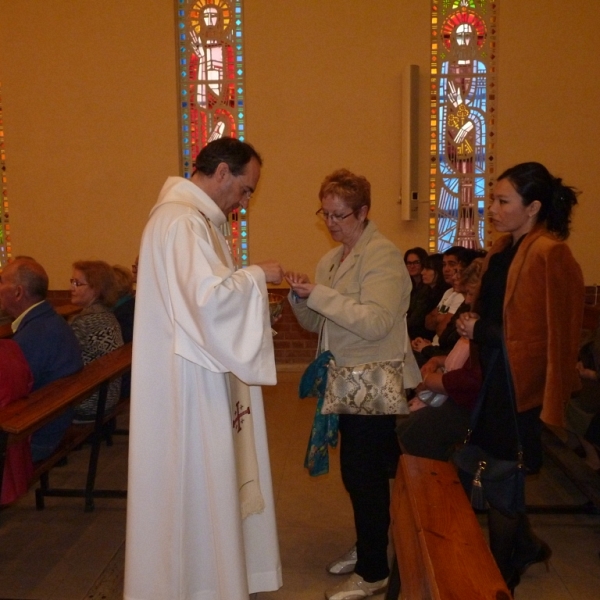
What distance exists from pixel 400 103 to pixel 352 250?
4.39 m

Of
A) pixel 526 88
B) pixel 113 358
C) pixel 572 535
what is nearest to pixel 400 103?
pixel 526 88

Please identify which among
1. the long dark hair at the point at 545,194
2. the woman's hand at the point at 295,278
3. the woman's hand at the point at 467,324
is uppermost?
the long dark hair at the point at 545,194

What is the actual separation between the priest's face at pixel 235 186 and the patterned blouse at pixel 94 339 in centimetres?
199

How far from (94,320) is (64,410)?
45.8 inches

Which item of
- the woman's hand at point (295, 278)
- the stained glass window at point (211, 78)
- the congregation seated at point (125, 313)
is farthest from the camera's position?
the stained glass window at point (211, 78)

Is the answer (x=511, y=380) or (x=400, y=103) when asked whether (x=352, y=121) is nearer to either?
(x=400, y=103)

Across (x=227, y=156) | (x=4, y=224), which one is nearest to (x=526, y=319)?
(x=227, y=156)

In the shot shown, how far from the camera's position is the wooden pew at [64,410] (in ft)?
8.38

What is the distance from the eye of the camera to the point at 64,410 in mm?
2889

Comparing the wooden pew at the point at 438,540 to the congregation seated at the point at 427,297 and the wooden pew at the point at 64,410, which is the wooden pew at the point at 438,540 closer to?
the wooden pew at the point at 64,410

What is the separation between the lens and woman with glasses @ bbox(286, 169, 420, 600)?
2.40m

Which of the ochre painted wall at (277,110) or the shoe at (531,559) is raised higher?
the ochre painted wall at (277,110)

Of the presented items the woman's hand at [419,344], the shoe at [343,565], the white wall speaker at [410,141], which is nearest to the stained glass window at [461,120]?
the white wall speaker at [410,141]

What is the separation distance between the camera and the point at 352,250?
2.56 meters
